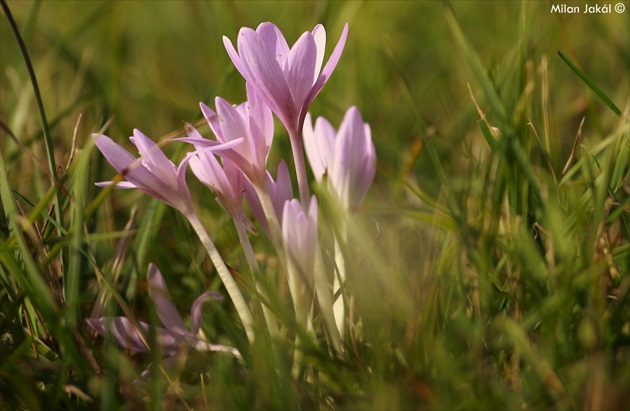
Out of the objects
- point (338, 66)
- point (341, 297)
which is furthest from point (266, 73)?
point (338, 66)

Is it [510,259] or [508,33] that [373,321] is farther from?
[508,33]

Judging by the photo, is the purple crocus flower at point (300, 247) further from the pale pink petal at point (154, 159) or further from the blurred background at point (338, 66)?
the blurred background at point (338, 66)

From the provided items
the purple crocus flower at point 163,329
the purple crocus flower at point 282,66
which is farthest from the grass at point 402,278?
the purple crocus flower at point 282,66

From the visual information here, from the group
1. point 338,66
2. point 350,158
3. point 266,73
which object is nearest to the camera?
point 266,73

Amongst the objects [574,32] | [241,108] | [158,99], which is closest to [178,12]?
[158,99]

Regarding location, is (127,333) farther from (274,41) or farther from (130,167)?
(274,41)

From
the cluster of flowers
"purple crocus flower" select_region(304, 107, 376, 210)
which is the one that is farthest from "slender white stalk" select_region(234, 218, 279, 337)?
"purple crocus flower" select_region(304, 107, 376, 210)
